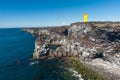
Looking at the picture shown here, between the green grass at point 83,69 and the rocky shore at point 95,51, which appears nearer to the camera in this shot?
the green grass at point 83,69

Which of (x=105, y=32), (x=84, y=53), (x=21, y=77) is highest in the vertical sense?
(x=105, y=32)

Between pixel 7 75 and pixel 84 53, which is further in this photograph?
pixel 84 53

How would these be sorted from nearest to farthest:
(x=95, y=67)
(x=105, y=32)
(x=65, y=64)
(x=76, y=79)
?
(x=76, y=79), (x=95, y=67), (x=65, y=64), (x=105, y=32)

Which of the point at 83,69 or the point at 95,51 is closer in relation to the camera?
the point at 83,69

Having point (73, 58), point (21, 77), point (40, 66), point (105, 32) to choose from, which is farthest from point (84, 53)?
point (105, 32)

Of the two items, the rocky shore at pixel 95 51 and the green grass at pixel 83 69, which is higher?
the rocky shore at pixel 95 51

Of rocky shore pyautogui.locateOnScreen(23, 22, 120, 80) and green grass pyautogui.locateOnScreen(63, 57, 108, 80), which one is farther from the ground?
rocky shore pyautogui.locateOnScreen(23, 22, 120, 80)

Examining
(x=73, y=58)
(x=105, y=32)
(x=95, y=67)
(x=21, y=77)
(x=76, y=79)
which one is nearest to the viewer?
(x=76, y=79)

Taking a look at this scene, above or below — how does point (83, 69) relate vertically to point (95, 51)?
below

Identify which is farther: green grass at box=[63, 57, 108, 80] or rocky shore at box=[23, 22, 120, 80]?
rocky shore at box=[23, 22, 120, 80]

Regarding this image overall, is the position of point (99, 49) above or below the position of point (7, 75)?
above

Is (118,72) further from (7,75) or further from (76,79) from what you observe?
(7,75)
